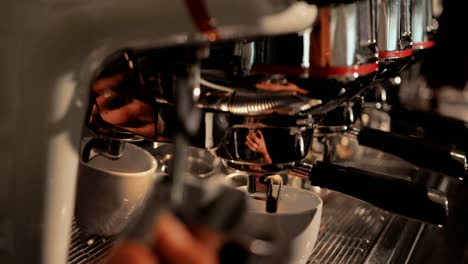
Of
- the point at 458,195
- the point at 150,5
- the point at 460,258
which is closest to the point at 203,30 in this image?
the point at 150,5

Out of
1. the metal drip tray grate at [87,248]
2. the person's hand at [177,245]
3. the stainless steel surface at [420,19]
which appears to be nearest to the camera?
the person's hand at [177,245]

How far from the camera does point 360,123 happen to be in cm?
90

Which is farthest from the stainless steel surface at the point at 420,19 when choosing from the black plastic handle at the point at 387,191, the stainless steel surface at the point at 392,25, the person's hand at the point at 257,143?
the person's hand at the point at 257,143

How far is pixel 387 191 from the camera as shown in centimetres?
54

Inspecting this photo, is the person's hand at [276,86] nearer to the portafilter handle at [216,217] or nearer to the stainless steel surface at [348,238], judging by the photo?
the portafilter handle at [216,217]

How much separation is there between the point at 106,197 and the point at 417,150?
35cm

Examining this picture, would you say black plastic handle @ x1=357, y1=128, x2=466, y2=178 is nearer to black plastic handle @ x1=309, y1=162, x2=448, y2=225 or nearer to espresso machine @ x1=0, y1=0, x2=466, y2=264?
black plastic handle @ x1=309, y1=162, x2=448, y2=225

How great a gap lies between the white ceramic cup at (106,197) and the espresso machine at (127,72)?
12 centimetres

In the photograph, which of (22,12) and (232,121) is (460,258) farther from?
(22,12)

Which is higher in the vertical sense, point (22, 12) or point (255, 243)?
point (22, 12)

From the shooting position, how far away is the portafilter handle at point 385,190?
1.73ft

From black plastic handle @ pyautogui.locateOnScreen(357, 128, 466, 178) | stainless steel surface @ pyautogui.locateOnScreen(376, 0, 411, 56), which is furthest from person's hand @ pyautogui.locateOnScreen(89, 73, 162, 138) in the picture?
black plastic handle @ pyautogui.locateOnScreen(357, 128, 466, 178)

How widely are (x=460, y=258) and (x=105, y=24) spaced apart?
0.57 m

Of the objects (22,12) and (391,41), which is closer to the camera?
(22,12)
